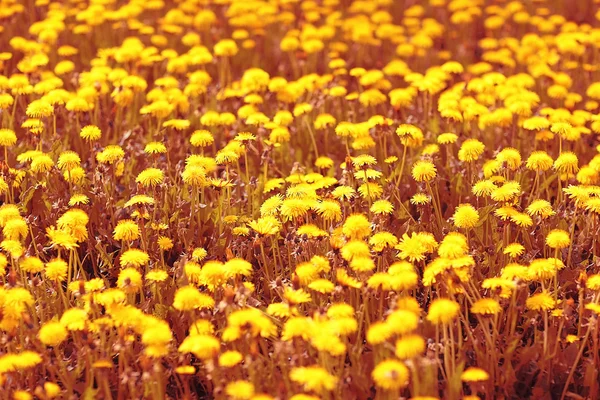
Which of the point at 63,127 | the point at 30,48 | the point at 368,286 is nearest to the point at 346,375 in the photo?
the point at 368,286

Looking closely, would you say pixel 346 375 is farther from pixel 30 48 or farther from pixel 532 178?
pixel 30 48

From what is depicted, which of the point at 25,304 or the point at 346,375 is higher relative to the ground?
the point at 25,304

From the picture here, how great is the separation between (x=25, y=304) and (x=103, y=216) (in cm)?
105

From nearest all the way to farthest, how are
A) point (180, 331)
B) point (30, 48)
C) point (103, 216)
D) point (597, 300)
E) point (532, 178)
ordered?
point (597, 300) < point (180, 331) < point (103, 216) < point (532, 178) < point (30, 48)

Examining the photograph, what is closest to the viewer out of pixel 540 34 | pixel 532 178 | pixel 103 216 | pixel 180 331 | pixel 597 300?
pixel 597 300


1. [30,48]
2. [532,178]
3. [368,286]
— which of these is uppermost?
[30,48]

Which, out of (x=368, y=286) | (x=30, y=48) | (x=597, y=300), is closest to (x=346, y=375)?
(x=368, y=286)

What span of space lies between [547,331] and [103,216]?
2.05 metres

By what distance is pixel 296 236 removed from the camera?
3521mm

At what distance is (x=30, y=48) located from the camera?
208 inches

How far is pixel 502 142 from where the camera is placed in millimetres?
4824

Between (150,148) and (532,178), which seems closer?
(150,148)

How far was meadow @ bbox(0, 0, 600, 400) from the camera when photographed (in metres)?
2.75

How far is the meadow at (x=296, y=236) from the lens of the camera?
9.03 ft
